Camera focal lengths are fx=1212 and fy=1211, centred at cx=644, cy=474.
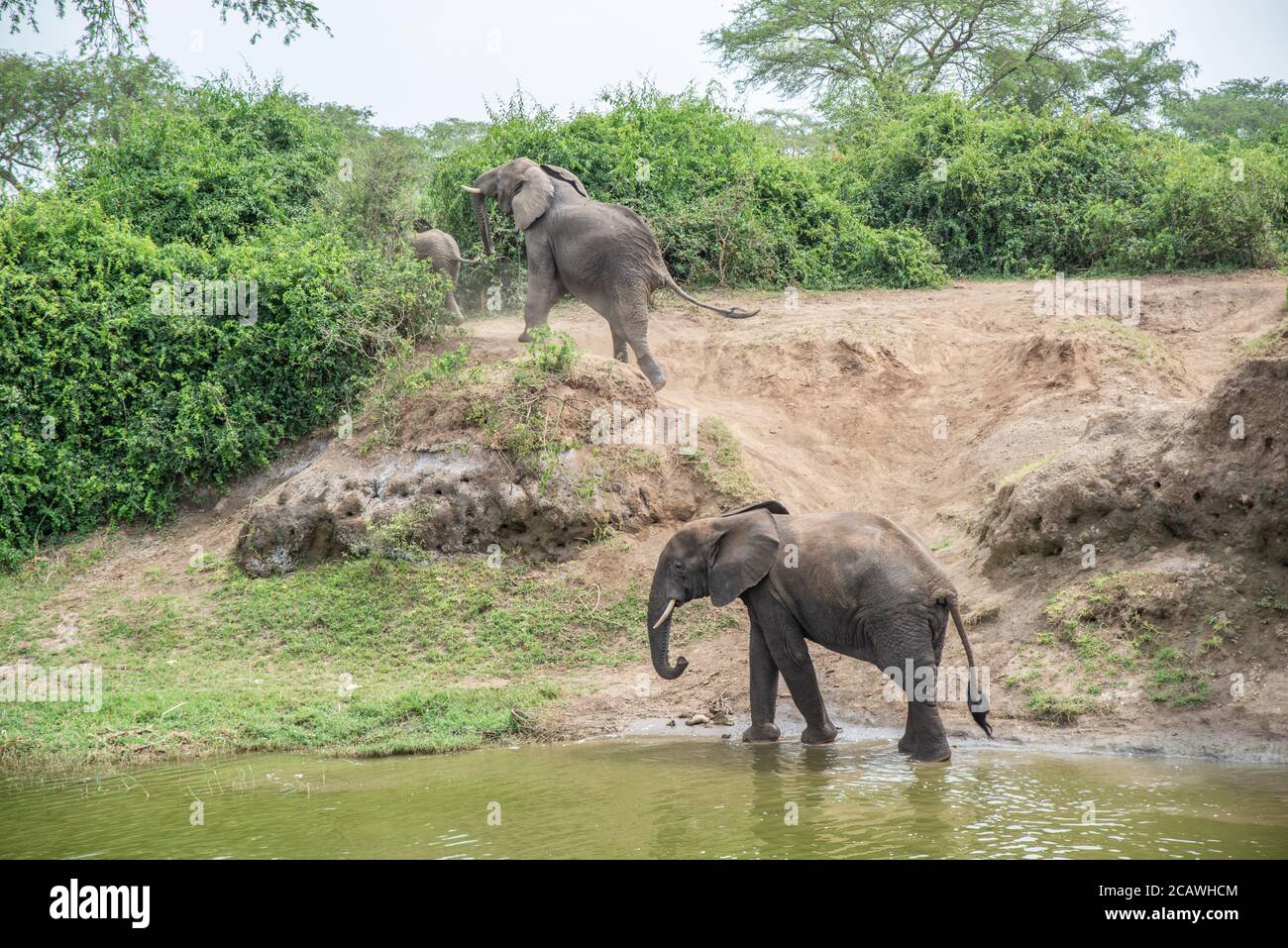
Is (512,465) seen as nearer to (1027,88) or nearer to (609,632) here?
(609,632)

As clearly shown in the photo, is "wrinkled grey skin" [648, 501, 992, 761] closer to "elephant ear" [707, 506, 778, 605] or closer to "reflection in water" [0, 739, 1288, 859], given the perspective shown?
"elephant ear" [707, 506, 778, 605]

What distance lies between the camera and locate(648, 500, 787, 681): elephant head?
30.6ft

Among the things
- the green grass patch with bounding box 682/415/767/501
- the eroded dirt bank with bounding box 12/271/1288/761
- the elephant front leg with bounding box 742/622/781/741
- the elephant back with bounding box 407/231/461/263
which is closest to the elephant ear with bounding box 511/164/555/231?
the eroded dirt bank with bounding box 12/271/1288/761

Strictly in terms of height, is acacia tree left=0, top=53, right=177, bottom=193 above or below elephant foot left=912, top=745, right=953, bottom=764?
above

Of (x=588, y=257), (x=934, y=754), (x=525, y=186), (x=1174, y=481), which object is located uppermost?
(x=525, y=186)

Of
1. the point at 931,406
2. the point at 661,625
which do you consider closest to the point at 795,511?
the point at 931,406

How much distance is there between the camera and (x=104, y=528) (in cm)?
1491

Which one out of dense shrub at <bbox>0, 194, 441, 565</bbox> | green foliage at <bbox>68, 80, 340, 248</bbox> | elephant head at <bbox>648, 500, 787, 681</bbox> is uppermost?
green foliage at <bbox>68, 80, 340, 248</bbox>

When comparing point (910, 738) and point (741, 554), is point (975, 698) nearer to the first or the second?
point (910, 738)

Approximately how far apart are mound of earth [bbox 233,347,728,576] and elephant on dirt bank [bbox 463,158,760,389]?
0.95m

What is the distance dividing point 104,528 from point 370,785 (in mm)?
7932

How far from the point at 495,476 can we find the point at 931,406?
19.9 ft

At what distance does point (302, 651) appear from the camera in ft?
40.0

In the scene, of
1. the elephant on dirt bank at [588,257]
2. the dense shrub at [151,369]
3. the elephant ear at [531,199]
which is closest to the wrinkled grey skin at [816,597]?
the elephant on dirt bank at [588,257]
